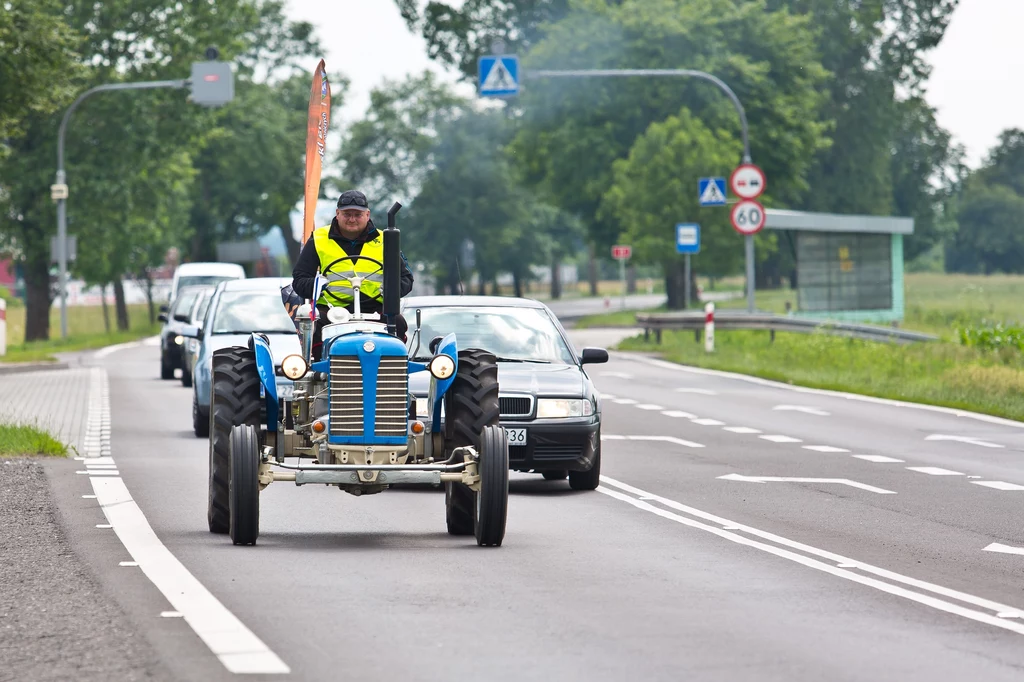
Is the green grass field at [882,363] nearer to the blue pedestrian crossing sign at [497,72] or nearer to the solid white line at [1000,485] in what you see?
the blue pedestrian crossing sign at [497,72]

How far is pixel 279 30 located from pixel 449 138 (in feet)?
39.3

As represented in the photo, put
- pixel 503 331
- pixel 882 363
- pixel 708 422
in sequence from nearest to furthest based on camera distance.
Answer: pixel 503 331, pixel 708 422, pixel 882 363

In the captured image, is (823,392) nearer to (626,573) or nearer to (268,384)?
(268,384)

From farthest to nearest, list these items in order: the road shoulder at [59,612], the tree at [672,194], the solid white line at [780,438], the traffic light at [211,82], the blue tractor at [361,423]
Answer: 1. the tree at [672,194]
2. the traffic light at [211,82]
3. the solid white line at [780,438]
4. the blue tractor at [361,423]
5. the road shoulder at [59,612]

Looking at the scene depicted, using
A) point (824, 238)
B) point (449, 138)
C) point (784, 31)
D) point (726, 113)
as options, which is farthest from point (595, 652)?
point (449, 138)

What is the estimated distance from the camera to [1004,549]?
34.9 feet

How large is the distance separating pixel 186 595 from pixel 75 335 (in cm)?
5019

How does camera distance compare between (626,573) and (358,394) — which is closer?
(626,573)

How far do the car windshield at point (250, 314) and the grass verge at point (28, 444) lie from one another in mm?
3551

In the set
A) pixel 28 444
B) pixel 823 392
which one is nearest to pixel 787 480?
pixel 28 444

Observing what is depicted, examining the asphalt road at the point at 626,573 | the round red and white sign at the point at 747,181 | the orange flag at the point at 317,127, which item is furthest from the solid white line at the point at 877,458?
the round red and white sign at the point at 747,181

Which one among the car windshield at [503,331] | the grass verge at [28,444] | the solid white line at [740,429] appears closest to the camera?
the car windshield at [503,331]

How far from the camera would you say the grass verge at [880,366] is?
2420 centimetres

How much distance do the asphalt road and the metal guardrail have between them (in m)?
16.9
